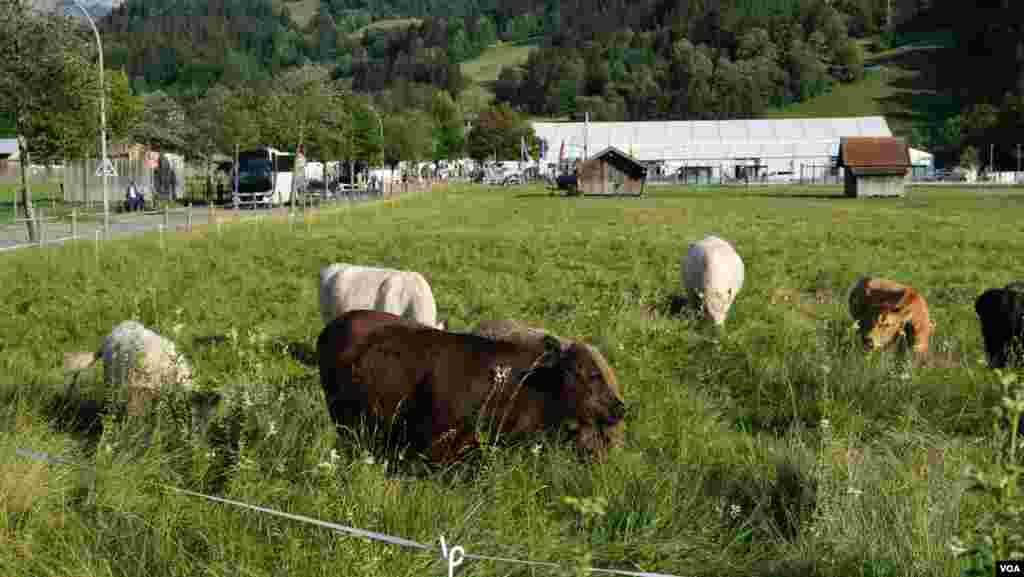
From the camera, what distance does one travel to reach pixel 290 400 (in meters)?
7.35

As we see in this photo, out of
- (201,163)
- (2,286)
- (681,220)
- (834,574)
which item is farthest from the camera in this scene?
(201,163)

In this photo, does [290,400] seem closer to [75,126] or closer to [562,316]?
[562,316]

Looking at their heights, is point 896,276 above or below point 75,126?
below

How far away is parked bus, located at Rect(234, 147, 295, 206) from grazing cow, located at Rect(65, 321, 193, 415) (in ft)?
146

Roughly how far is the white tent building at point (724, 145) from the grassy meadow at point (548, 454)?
10285 cm

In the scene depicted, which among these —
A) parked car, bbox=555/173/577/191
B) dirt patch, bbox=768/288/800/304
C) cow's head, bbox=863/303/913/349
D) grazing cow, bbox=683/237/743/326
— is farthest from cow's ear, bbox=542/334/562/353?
parked car, bbox=555/173/577/191

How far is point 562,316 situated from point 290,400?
21.4ft

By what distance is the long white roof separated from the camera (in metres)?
124

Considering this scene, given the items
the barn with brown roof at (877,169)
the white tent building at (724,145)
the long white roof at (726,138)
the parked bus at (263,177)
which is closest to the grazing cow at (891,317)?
the parked bus at (263,177)

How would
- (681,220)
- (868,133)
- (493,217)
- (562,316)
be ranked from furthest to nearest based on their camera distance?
(868,133) → (493,217) → (681,220) → (562,316)

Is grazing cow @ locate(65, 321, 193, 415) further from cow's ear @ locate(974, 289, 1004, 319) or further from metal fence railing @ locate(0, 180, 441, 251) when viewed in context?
metal fence railing @ locate(0, 180, 441, 251)

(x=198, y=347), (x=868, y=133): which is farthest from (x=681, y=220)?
(x=868, y=133)

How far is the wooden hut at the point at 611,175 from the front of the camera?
75.1m

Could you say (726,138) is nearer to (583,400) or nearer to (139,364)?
(139,364)
